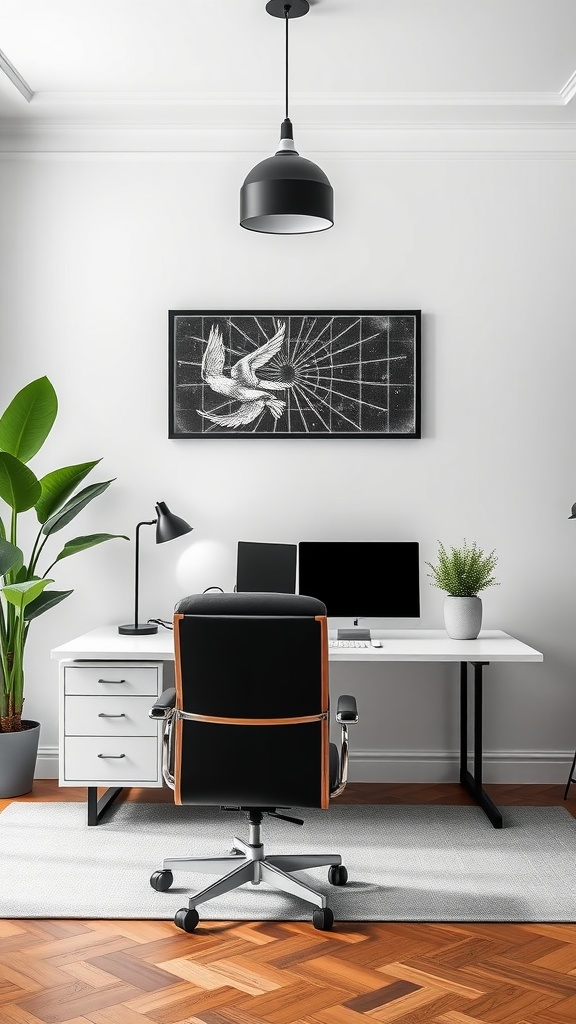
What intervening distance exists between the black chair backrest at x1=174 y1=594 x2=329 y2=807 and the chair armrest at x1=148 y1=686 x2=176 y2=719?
11cm

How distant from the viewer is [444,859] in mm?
3330

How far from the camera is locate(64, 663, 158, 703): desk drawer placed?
3668 mm

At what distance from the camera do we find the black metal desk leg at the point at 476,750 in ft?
12.4

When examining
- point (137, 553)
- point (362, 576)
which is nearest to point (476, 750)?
point (362, 576)

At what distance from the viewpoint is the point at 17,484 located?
3775 millimetres

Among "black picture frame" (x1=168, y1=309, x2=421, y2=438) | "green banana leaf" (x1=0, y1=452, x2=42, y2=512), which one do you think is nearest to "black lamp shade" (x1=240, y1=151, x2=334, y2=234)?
"black picture frame" (x1=168, y1=309, x2=421, y2=438)

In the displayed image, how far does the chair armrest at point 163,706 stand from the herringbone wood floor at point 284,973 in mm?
623

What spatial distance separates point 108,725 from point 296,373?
1.77 metres

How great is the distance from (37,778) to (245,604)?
2.18 m

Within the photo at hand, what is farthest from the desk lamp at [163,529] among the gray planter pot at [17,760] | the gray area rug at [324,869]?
the gray area rug at [324,869]

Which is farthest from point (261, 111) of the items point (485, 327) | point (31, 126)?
point (485, 327)

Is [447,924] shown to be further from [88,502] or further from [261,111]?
[261,111]

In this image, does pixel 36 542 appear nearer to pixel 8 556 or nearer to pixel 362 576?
pixel 8 556

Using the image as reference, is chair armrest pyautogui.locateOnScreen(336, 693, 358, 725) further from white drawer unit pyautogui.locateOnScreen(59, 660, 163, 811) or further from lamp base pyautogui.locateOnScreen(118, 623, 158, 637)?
lamp base pyautogui.locateOnScreen(118, 623, 158, 637)
